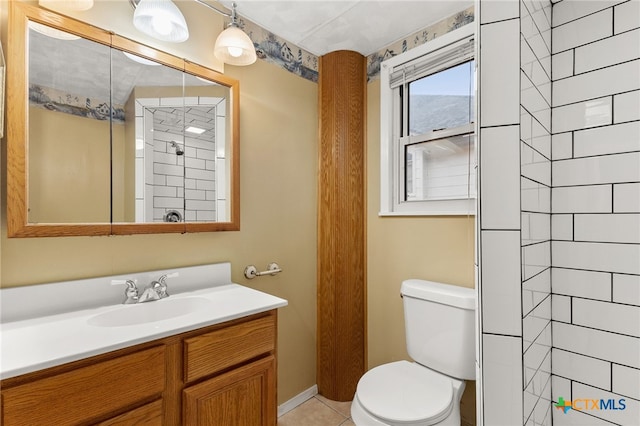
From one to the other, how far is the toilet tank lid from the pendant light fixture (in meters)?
1.40

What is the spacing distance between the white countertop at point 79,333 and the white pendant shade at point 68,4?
3.66ft

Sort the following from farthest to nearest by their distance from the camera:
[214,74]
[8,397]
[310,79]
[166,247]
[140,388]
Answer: [310,79] → [214,74] → [166,247] → [140,388] → [8,397]

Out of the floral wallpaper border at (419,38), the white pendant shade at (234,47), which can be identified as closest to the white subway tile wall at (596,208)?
the floral wallpaper border at (419,38)

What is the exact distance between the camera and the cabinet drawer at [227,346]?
3.41 ft

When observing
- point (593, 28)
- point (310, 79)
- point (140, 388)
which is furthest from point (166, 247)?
point (593, 28)

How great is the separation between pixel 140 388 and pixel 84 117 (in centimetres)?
100

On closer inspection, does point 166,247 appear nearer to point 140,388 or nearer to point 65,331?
point 65,331

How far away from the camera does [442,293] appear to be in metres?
1.44

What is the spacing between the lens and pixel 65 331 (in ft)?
3.17

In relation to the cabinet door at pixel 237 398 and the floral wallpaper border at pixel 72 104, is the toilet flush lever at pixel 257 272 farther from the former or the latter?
the floral wallpaper border at pixel 72 104

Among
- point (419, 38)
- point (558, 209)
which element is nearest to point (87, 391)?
point (558, 209)

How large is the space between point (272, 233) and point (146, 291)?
73 cm

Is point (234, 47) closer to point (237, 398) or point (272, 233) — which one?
point (272, 233)

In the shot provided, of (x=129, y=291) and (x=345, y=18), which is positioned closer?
(x=129, y=291)
